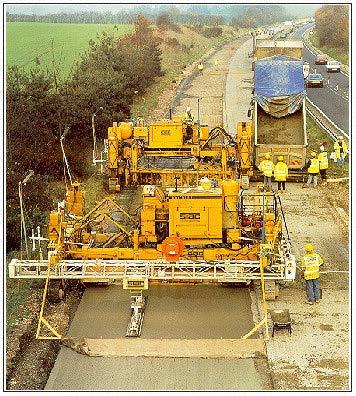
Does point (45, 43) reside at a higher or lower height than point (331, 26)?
lower

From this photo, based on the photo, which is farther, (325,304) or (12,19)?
(12,19)

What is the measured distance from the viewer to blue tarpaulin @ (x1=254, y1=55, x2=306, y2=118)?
2505 cm

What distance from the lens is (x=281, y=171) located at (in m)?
22.7

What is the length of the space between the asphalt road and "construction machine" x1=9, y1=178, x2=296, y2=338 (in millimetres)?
16229

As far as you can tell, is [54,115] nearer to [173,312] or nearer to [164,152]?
[164,152]

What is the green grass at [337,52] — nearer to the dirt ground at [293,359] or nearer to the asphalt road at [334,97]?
the asphalt road at [334,97]

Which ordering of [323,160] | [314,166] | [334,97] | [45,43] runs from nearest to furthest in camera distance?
1. [314,166]
2. [323,160]
3. [45,43]
4. [334,97]

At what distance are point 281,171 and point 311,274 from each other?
7.76 metres

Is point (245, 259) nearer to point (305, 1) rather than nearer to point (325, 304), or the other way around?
point (325, 304)

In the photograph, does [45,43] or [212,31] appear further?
[212,31]

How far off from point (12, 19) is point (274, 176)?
17.8 metres

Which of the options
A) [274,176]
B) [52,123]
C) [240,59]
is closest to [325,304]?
[274,176]

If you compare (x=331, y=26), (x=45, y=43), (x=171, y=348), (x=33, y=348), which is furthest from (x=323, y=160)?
(x=331, y=26)

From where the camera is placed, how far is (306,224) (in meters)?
20.1
